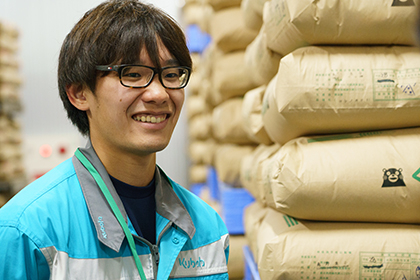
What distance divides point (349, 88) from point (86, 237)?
0.96 meters

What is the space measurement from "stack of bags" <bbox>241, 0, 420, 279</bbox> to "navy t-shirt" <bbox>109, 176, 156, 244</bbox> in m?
0.42

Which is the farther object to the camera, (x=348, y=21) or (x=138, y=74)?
(x=348, y=21)

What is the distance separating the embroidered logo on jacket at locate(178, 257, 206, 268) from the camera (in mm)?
1263

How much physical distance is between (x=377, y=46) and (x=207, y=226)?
89 centimetres

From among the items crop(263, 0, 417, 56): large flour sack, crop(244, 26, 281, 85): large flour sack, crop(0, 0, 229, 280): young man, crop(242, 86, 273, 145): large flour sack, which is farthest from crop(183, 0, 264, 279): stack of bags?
crop(0, 0, 229, 280): young man

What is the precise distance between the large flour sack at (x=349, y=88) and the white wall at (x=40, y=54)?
4026mm

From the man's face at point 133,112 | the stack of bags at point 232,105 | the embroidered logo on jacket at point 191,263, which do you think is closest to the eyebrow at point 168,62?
the man's face at point 133,112

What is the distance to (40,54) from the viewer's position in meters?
4.98

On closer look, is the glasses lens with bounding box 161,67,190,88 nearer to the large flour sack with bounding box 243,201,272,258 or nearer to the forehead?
the forehead

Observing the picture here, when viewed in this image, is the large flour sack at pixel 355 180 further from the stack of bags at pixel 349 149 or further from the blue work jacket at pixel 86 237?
the blue work jacket at pixel 86 237

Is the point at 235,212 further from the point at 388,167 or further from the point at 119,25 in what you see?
the point at 119,25

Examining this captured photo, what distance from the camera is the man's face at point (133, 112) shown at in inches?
46.4

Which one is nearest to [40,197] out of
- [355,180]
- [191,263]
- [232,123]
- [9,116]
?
[191,263]

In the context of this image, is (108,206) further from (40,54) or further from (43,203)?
(40,54)
